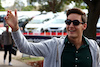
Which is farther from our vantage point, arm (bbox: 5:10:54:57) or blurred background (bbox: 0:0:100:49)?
blurred background (bbox: 0:0:100:49)

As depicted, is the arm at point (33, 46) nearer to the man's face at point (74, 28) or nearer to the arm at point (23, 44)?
the arm at point (23, 44)

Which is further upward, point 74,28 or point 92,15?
point 74,28

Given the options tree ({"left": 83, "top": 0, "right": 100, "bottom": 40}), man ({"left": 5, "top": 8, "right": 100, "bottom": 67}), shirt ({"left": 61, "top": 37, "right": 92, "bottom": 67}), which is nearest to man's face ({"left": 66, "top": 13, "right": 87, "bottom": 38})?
man ({"left": 5, "top": 8, "right": 100, "bottom": 67})

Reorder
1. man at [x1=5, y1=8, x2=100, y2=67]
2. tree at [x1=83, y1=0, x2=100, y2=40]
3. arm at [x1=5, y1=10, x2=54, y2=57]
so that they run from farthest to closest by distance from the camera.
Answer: tree at [x1=83, y1=0, x2=100, y2=40], man at [x1=5, y1=8, x2=100, y2=67], arm at [x1=5, y1=10, x2=54, y2=57]

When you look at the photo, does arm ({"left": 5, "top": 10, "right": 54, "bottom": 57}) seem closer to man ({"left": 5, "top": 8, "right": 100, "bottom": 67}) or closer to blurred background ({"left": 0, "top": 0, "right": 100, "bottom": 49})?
man ({"left": 5, "top": 8, "right": 100, "bottom": 67})

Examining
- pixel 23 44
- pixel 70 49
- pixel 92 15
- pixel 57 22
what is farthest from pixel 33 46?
pixel 57 22

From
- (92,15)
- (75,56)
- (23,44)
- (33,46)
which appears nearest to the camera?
(23,44)

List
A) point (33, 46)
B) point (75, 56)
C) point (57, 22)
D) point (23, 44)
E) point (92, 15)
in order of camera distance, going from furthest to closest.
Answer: point (57, 22) < point (92, 15) < point (75, 56) < point (33, 46) < point (23, 44)

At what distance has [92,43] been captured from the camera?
2605mm

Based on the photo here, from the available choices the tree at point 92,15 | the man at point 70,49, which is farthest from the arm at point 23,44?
the tree at point 92,15

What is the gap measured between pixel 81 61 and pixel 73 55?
0.11m

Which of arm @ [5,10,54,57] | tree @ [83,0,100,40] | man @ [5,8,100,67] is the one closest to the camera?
arm @ [5,10,54,57]

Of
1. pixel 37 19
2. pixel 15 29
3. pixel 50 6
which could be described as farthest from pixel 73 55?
pixel 50 6

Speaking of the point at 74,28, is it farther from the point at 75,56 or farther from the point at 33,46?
the point at 33,46
